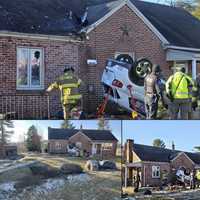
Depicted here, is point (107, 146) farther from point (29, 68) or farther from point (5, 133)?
point (29, 68)

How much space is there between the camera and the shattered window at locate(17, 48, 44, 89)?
16.3 metres

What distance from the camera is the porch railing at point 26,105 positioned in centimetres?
1523

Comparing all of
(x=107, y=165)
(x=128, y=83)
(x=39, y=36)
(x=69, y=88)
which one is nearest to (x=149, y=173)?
(x=107, y=165)

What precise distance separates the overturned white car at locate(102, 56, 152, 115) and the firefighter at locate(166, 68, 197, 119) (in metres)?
3.28

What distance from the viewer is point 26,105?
15.6m

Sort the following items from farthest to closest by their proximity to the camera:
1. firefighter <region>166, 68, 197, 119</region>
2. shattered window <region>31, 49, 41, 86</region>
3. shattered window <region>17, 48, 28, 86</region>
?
shattered window <region>31, 49, 41, 86</region>, shattered window <region>17, 48, 28, 86</region>, firefighter <region>166, 68, 197, 119</region>

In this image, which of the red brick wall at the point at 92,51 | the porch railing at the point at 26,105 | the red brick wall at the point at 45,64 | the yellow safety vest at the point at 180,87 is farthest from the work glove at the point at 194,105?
the red brick wall at the point at 92,51

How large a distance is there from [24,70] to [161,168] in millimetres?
11716

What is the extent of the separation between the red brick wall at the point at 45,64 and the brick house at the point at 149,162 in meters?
10.1

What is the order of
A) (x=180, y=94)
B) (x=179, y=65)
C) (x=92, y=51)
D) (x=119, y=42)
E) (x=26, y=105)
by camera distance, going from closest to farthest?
(x=180, y=94), (x=26, y=105), (x=92, y=51), (x=119, y=42), (x=179, y=65)

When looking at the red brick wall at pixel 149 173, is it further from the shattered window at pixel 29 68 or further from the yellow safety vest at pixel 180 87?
the shattered window at pixel 29 68

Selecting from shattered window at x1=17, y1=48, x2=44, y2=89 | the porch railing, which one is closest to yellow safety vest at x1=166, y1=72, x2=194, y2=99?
the porch railing

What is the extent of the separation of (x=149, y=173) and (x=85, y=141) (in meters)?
0.74

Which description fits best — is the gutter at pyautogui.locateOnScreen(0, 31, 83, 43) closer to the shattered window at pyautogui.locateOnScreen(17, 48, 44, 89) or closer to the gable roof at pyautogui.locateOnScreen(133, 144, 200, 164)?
the shattered window at pyautogui.locateOnScreen(17, 48, 44, 89)
